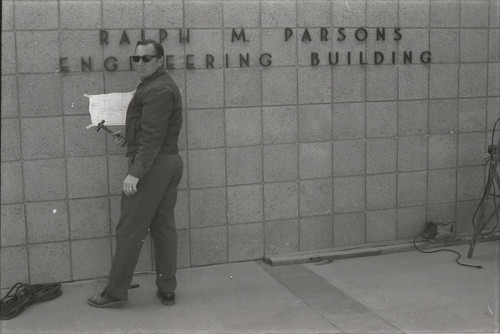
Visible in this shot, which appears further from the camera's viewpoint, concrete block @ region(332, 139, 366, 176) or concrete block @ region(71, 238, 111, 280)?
concrete block @ region(332, 139, 366, 176)

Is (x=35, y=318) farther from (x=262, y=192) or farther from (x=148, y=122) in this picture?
(x=262, y=192)

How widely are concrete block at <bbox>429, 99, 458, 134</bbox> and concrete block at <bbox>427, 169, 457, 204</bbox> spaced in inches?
16.9

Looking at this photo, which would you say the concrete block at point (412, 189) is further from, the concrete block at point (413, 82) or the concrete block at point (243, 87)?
the concrete block at point (243, 87)

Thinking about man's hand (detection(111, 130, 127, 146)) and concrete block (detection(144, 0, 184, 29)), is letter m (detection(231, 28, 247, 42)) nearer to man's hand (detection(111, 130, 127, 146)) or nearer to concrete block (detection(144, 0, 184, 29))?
concrete block (detection(144, 0, 184, 29))

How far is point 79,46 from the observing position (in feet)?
16.6

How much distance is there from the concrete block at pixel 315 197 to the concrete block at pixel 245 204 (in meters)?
0.42

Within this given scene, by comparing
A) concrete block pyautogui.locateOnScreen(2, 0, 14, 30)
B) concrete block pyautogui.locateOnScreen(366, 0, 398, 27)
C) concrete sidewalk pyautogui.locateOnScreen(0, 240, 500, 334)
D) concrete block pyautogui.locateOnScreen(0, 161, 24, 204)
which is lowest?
concrete sidewalk pyautogui.locateOnScreen(0, 240, 500, 334)

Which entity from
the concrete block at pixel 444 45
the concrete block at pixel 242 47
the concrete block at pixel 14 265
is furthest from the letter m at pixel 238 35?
the concrete block at pixel 14 265

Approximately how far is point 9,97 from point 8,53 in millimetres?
349

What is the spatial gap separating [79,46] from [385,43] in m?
2.90

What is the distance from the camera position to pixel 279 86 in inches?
224

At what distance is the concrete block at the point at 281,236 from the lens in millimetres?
5832

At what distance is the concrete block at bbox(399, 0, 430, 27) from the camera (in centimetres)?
605

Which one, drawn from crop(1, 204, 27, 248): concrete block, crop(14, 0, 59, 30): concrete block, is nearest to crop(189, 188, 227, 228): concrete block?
crop(1, 204, 27, 248): concrete block
